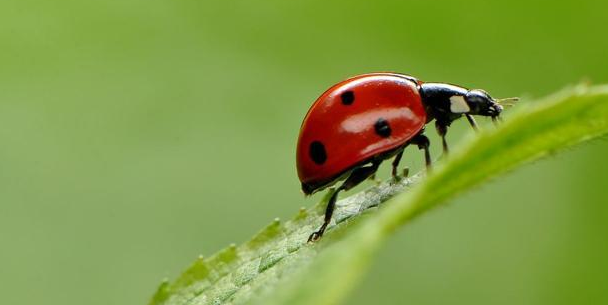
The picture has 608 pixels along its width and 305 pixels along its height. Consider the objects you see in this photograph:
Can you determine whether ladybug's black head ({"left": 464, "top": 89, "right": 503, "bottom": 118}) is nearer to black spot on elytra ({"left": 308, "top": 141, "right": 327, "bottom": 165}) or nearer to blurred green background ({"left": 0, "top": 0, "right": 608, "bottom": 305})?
black spot on elytra ({"left": 308, "top": 141, "right": 327, "bottom": 165})

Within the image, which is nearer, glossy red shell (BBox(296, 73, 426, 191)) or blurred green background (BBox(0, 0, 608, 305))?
glossy red shell (BBox(296, 73, 426, 191))

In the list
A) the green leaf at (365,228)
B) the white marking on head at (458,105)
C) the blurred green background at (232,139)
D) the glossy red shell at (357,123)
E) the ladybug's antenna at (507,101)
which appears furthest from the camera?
the blurred green background at (232,139)

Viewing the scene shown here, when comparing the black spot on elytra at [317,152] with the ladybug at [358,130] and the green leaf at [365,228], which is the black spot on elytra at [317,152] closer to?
the ladybug at [358,130]

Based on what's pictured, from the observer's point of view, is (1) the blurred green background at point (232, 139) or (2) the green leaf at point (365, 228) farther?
(1) the blurred green background at point (232, 139)

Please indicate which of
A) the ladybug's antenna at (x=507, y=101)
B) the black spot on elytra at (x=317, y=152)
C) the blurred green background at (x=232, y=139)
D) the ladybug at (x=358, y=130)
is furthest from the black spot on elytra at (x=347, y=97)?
the blurred green background at (x=232, y=139)

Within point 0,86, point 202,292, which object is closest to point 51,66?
point 0,86

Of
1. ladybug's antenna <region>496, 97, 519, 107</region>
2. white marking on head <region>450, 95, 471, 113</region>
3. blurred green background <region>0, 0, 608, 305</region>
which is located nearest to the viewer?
white marking on head <region>450, 95, 471, 113</region>

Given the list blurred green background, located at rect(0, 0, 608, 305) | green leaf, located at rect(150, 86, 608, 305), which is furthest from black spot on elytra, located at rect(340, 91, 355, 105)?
blurred green background, located at rect(0, 0, 608, 305)
